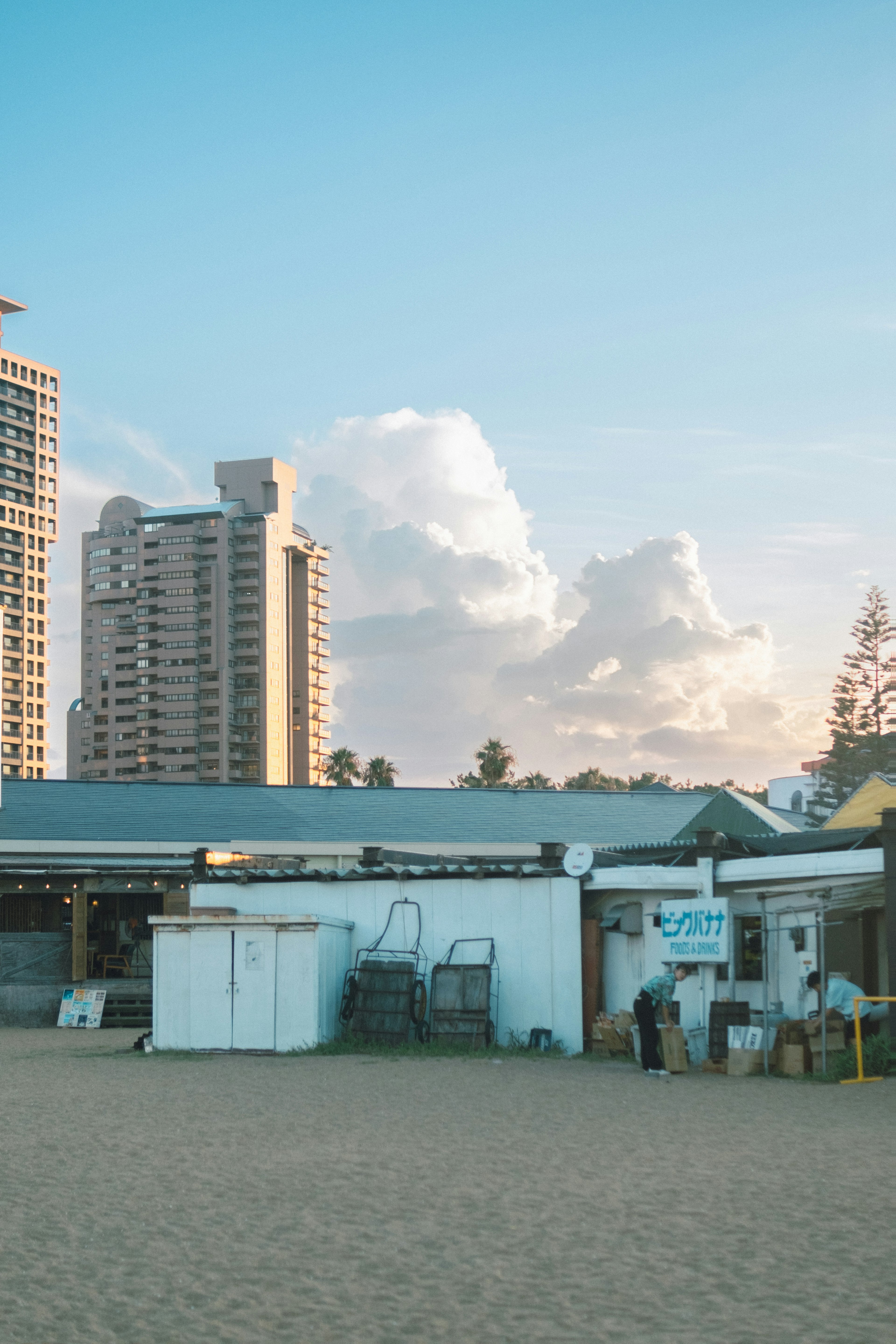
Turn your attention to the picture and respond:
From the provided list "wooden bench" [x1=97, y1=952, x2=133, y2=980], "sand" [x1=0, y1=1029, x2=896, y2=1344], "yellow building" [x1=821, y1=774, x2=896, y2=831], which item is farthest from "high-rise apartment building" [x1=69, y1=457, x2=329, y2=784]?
"sand" [x1=0, y1=1029, x2=896, y2=1344]

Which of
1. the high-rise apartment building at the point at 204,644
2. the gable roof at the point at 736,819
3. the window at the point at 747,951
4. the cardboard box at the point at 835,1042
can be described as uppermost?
the high-rise apartment building at the point at 204,644

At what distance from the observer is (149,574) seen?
5581 inches

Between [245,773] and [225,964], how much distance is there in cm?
11552

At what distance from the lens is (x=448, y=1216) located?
29.8ft

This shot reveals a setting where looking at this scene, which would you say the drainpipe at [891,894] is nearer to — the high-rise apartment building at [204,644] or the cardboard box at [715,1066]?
the cardboard box at [715,1066]

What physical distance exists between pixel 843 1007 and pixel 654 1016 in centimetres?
244

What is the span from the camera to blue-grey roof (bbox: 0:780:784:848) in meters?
34.9

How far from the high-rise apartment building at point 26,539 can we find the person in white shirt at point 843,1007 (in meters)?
118

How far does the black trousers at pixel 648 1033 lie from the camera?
18.2 metres

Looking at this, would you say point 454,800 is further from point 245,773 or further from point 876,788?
point 245,773

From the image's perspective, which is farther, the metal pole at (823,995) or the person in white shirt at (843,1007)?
the person in white shirt at (843,1007)

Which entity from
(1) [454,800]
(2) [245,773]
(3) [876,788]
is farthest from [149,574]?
(3) [876,788]

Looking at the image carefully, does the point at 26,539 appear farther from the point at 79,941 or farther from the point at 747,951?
the point at 747,951

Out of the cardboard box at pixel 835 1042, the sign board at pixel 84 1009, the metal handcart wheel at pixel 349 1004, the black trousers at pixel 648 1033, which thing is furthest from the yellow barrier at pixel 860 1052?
the sign board at pixel 84 1009
